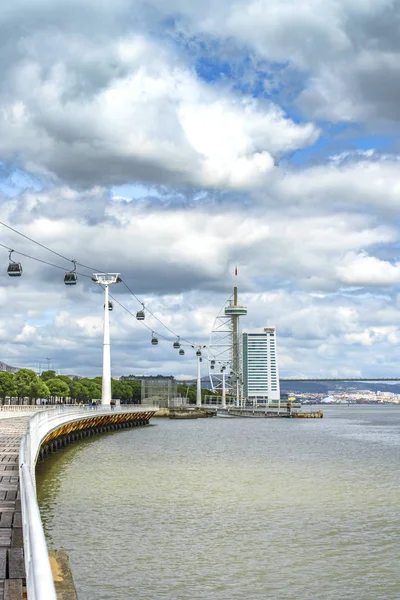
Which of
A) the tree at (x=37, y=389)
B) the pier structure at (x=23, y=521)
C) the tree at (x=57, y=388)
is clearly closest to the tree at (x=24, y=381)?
the tree at (x=37, y=389)

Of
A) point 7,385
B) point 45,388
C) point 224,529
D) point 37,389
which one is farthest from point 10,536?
point 45,388

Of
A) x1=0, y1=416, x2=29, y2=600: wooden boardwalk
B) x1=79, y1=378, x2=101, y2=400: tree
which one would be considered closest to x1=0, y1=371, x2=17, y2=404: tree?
x1=79, y1=378, x2=101, y2=400: tree

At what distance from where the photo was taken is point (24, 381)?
132500mm

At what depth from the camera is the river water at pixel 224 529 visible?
1681cm

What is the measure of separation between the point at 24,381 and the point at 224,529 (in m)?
114

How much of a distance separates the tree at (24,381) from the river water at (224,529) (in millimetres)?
89879

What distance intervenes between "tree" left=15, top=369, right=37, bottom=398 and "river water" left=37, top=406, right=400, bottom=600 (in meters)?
89.9

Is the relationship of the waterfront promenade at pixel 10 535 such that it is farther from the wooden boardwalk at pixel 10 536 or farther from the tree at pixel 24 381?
the tree at pixel 24 381

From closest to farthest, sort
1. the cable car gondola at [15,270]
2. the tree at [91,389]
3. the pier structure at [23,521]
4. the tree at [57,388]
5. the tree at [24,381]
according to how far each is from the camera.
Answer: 1. the pier structure at [23,521]
2. the cable car gondola at [15,270]
3. the tree at [24,381]
4. the tree at [57,388]
5. the tree at [91,389]

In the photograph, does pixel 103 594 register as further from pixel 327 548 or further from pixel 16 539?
pixel 327 548

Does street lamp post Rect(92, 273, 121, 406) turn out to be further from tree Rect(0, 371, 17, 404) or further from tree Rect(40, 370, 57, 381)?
tree Rect(40, 370, 57, 381)

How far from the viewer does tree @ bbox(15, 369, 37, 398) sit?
430ft

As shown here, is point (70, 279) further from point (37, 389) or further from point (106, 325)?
point (37, 389)

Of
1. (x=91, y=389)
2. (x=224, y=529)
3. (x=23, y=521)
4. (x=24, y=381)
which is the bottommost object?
(x=224, y=529)
